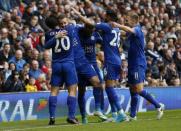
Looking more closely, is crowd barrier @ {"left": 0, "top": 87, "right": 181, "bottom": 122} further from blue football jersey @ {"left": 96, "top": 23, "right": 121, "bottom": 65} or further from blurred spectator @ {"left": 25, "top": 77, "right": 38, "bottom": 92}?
blue football jersey @ {"left": 96, "top": 23, "right": 121, "bottom": 65}

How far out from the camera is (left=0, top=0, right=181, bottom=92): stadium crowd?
2061 centimetres

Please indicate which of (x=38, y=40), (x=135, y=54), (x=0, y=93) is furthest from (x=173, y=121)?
(x=38, y=40)

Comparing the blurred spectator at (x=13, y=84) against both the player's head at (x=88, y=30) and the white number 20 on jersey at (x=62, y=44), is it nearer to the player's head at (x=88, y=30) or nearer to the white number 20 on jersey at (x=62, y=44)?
the player's head at (x=88, y=30)

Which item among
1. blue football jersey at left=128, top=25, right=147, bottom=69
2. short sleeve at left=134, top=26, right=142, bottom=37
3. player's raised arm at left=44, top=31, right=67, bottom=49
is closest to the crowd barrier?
blue football jersey at left=128, top=25, right=147, bottom=69

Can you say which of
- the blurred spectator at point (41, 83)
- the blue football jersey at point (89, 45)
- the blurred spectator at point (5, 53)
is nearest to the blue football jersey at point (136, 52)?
the blue football jersey at point (89, 45)

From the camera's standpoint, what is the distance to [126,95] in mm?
21688

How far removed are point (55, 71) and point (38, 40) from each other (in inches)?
288

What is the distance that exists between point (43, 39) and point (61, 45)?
7537mm

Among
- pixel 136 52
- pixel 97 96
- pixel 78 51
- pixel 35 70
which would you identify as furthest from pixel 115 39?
pixel 35 70

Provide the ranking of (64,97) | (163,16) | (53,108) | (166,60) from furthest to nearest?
1. (163,16)
2. (166,60)
3. (64,97)
4. (53,108)

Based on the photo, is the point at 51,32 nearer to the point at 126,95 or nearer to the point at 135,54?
the point at 135,54

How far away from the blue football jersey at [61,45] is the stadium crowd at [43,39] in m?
1.71

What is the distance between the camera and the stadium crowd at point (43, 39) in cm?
2061

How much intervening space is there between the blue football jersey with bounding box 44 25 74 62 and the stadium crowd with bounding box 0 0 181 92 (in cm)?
171
